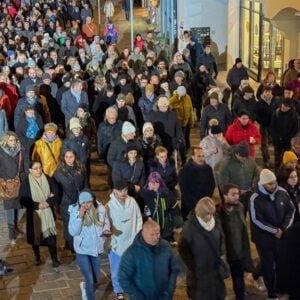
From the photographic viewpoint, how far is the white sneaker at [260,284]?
8604mm

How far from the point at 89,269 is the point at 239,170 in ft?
8.53

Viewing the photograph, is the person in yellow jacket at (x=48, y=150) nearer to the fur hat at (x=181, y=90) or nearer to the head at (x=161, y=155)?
the head at (x=161, y=155)

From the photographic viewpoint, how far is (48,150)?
11000 millimetres

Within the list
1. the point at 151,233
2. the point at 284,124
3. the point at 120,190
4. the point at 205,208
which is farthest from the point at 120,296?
the point at 284,124

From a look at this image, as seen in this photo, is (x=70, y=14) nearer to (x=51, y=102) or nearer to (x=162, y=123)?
(x=51, y=102)

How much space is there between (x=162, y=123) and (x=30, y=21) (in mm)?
A: 15727

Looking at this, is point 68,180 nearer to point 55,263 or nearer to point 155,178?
point 55,263

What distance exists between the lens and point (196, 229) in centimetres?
712

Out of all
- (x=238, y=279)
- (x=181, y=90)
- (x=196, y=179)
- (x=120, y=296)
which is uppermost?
(x=181, y=90)

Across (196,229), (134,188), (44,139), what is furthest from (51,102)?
(196,229)

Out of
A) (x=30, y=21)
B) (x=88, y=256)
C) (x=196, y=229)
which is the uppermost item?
(x=30, y=21)

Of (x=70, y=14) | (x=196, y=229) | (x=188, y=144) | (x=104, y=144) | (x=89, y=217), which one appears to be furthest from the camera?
(x=70, y=14)

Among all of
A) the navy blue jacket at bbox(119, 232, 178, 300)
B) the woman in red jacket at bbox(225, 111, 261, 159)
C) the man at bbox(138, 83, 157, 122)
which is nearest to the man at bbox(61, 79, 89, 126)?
the man at bbox(138, 83, 157, 122)

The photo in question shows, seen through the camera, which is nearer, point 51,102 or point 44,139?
point 44,139
